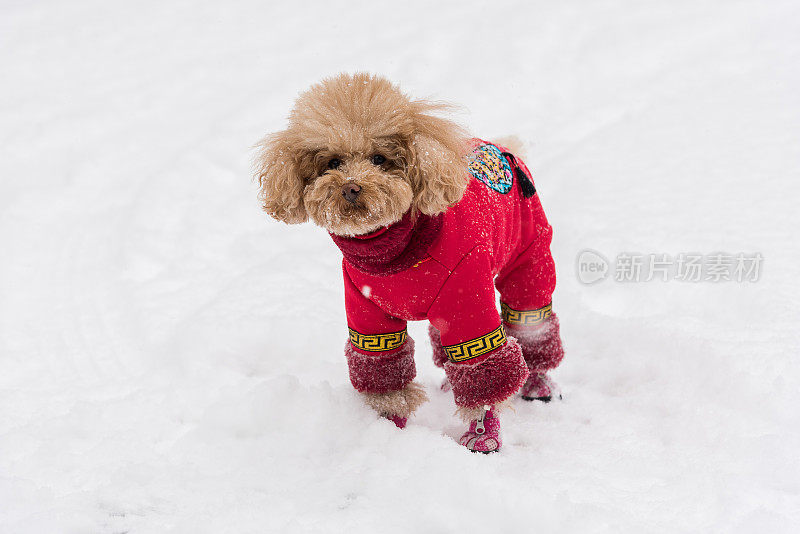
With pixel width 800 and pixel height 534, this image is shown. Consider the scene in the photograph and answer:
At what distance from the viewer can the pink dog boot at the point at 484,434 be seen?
235 centimetres

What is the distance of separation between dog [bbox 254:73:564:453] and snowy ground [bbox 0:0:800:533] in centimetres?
21

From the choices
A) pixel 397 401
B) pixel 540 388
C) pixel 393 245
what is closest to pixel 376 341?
pixel 397 401

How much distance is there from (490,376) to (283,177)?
2.95 feet

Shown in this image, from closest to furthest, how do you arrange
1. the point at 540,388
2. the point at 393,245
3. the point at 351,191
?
the point at 351,191 < the point at 393,245 < the point at 540,388

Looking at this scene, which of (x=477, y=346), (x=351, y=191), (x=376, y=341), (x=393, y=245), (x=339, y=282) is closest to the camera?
(x=351, y=191)

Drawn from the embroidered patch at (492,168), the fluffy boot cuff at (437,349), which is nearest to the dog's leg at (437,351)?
the fluffy boot cuff at (437,349)

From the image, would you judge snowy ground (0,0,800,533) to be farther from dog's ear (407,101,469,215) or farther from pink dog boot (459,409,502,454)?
dog's ear (407,101,469,215)

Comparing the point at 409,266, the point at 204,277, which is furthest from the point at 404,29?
the point at 409,266

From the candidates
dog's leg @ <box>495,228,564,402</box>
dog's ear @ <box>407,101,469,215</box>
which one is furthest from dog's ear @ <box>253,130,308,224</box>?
dog's leg @ <box>495,228,564,402</box>

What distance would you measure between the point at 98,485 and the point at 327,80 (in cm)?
148

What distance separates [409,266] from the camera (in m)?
2.05

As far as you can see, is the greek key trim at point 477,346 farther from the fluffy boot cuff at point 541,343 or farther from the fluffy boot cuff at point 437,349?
the fluffy boot cuff at point 437,349

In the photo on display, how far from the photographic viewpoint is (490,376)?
2170mm

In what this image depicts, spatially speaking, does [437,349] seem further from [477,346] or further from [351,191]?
[351,191]
